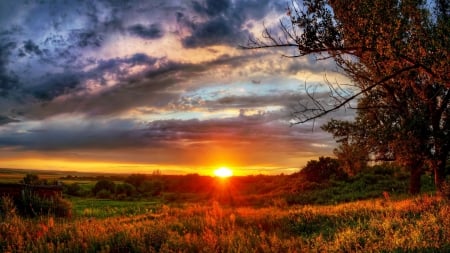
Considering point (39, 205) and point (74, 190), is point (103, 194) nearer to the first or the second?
point (74, 190)

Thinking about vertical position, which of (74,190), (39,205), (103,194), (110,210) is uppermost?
(39,205)

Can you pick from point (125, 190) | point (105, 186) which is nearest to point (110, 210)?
point (125, 190)

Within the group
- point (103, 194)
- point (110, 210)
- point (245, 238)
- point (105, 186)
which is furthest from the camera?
point (105, 186)

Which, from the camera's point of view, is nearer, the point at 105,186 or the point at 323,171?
the point at 323,171

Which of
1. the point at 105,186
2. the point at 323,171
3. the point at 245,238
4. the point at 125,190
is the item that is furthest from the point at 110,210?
the point at 105,186

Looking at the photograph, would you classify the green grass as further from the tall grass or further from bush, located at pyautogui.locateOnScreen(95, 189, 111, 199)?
bush, located at pyautogui.locateOnScreen(95, 189, 111, 199)

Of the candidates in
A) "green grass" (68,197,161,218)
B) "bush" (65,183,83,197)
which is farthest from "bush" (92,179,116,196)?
"green grass" (68,197,161,218)

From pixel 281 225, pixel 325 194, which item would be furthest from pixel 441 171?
pixel 325 194

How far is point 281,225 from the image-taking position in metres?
16.1

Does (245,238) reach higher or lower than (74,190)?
higher

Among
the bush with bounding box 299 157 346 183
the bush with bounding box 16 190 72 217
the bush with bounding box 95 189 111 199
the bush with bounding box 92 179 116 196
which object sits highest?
the bush with bounding box 299 157 346 183

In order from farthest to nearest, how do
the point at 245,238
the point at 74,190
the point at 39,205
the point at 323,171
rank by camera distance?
the point at 74,190 < the point at 323,171 < the point at 39,205 < the point at 245,238

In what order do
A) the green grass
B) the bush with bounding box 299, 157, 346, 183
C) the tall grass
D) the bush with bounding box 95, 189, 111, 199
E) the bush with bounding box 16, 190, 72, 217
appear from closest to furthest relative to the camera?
the tall grass < the bush with bounding box 16, 190, 72, 217 < the green grass < the bush with bounding box 299, 157, 346, 183 < the bush with bounding box 95, 189, 111, 199

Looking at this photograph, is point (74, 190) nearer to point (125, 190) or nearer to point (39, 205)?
point (125, 190)
